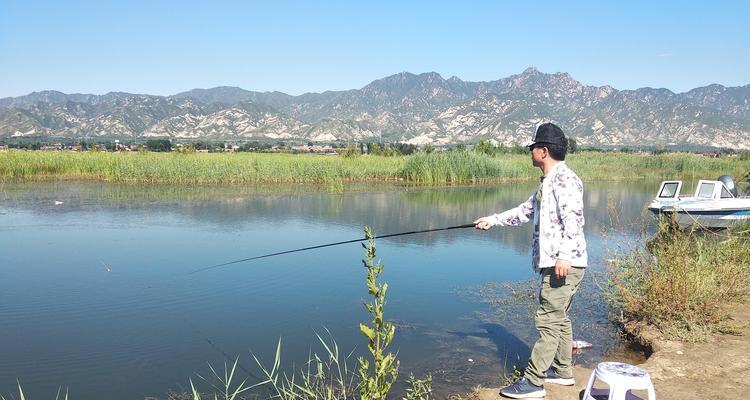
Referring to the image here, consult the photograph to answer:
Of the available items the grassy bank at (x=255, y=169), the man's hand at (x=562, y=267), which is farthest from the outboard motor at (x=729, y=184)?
the grassy bank at (x=255, y=169)

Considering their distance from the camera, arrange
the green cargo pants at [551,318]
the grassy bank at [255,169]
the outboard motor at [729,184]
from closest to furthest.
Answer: the green cargo pants at [551,318] < the outboard motor at [729,184] < the grassy bank at [255,169]

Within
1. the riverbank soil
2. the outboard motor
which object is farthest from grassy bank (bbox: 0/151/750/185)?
the riverbank soil

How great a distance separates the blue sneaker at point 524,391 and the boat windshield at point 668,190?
1108 centimetres

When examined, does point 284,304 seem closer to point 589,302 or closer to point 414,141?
point 589,302

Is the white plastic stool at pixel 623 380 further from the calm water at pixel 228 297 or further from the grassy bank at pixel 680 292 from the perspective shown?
the grassy bank at pixel 680 292

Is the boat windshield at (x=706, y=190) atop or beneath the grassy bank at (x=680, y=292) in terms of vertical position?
atop

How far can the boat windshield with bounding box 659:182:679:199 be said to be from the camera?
1328 centimetres

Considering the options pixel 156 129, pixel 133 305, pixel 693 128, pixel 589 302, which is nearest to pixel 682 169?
pixel 589 302

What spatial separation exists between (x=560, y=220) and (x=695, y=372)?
64.2 inches

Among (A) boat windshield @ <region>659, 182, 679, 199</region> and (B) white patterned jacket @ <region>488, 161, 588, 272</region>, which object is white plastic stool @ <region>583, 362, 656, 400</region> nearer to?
(B) white patterned jacket @ <region>488, 161, 588, 272</region>

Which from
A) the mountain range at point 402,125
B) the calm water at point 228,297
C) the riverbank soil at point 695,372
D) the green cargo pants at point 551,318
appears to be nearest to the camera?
the green cargo pants at point 551,318

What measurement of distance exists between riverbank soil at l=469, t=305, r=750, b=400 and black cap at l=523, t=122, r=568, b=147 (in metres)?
1.62

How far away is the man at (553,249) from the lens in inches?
142

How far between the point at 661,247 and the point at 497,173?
76.4 ft
